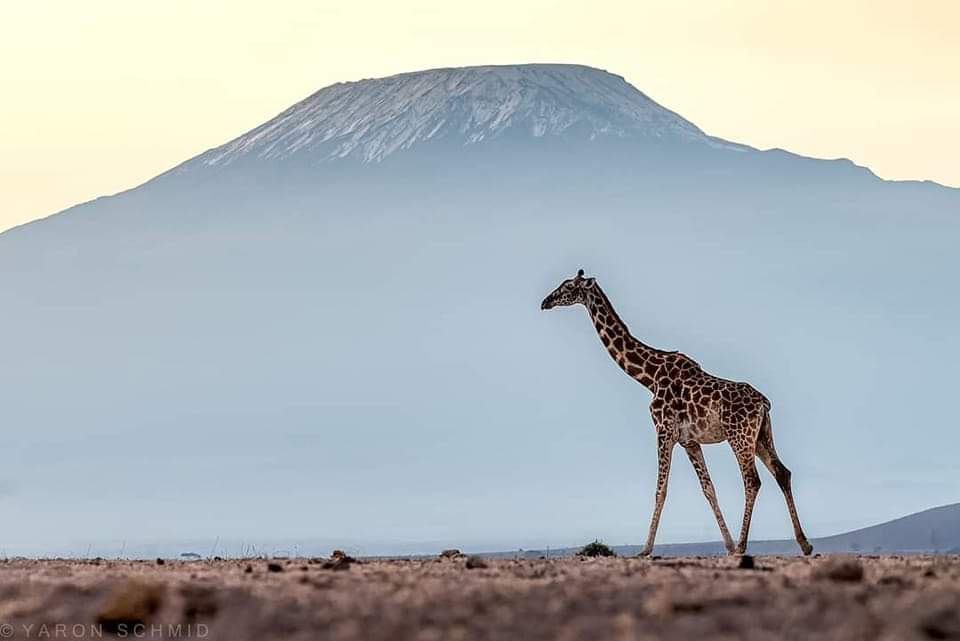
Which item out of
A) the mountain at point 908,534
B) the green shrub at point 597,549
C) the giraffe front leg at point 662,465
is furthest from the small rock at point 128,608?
the mountain at point 908,534

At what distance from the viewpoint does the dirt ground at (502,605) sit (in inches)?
698

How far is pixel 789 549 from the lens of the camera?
367ft

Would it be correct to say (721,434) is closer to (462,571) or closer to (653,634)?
(462,571)

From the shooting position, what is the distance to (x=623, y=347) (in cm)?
3703

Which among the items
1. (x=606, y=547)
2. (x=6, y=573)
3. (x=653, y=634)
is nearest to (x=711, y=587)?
(x=653, y=634)

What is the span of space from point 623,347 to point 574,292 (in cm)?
134

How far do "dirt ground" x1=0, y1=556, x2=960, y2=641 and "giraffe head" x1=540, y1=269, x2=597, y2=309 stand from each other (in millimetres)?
13192

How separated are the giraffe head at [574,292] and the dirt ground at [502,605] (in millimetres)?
13192

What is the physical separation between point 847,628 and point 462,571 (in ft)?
27.1

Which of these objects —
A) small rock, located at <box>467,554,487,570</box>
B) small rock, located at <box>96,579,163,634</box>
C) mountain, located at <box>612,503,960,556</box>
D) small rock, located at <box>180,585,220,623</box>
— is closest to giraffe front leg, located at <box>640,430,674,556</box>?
small rock, located at <box>467,554,487,570</box>

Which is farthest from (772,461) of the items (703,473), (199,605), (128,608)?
(128,608)

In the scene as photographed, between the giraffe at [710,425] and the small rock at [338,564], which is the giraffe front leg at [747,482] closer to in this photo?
the giraffe at [710,425]

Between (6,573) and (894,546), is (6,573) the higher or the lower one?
the lower one

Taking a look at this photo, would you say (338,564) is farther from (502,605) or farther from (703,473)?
(703,473)
